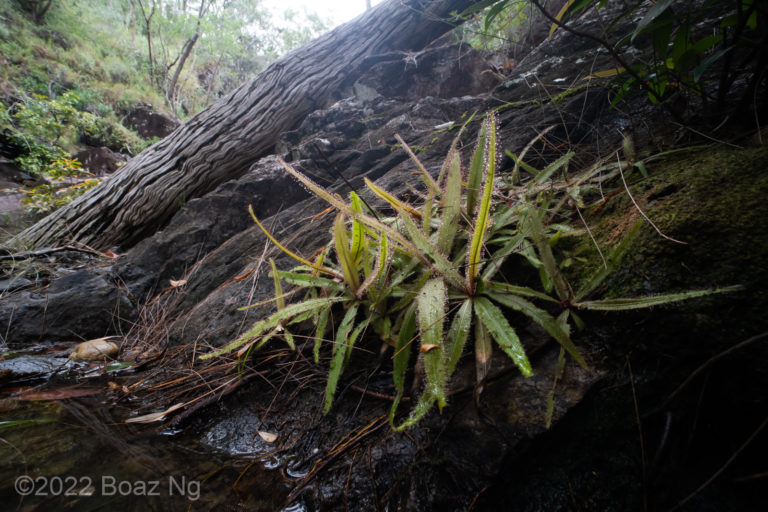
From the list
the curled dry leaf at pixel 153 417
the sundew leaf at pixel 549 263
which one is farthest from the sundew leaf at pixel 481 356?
the curled dry leaf at pixel 153 417

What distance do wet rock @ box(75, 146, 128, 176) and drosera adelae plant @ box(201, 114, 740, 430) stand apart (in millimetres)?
8741

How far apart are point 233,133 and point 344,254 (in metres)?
3.21

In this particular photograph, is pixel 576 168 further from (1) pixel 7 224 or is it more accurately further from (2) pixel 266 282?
(1) pixel 7 224

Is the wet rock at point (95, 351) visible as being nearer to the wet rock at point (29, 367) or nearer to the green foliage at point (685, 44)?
the wet rock at point (29, 367)

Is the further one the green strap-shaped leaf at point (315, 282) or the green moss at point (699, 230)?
the green strap-shaped leaf at point (315, 282)

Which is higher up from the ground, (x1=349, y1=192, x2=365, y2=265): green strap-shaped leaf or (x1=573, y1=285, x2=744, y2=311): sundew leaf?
(x1=349, y1=192, x2=365, y2=265): green strap-shaped leaf

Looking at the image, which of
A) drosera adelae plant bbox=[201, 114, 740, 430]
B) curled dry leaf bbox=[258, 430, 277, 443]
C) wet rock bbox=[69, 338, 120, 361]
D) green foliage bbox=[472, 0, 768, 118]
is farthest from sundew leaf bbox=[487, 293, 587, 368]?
wet rock bbox=[69, 338, 120, 361]

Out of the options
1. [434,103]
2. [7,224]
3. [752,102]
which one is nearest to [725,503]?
[752,102]

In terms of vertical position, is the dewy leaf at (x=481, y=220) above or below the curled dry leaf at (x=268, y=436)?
above

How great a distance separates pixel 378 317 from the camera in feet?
3.32

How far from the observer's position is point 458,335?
2.46ft

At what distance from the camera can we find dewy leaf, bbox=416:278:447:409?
0.67 metres

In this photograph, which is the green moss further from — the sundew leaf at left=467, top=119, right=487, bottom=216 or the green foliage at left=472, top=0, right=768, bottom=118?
the sundew leaf at left=467, top=119, right=487, bottom=216

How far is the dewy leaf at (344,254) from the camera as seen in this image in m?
1.00
